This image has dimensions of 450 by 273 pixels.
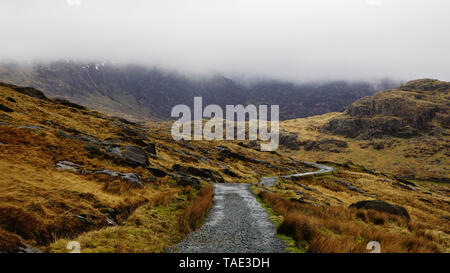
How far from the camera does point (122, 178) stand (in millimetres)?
17703

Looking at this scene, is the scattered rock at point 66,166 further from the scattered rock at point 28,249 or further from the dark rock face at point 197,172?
the dark rock face at point 197,172

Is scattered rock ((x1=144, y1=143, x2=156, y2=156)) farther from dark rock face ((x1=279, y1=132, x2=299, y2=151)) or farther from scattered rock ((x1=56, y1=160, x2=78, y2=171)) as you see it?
dark rock face ((x1=279, y1=132, x2=299, y2=151))

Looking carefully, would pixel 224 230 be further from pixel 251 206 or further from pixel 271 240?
pixel 251 206

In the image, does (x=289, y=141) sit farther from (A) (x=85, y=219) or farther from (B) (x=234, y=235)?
(A) (x=85, y=219)

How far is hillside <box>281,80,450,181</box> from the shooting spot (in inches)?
4648

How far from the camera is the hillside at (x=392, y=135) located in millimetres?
118062

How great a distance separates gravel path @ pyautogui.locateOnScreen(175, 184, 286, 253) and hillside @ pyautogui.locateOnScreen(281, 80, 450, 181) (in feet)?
408

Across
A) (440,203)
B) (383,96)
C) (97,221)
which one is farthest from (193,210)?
(383,96)

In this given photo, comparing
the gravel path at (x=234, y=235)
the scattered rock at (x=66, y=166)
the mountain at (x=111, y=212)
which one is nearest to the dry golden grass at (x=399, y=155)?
the mountain at (x=111, y=212)

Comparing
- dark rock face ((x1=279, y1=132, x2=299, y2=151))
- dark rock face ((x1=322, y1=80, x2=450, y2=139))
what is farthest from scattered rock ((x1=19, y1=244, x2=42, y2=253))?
dark rock face ((x1=322, y1=80, x2=450, y2=139))

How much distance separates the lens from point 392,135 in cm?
15450

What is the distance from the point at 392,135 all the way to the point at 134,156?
178447 mm
